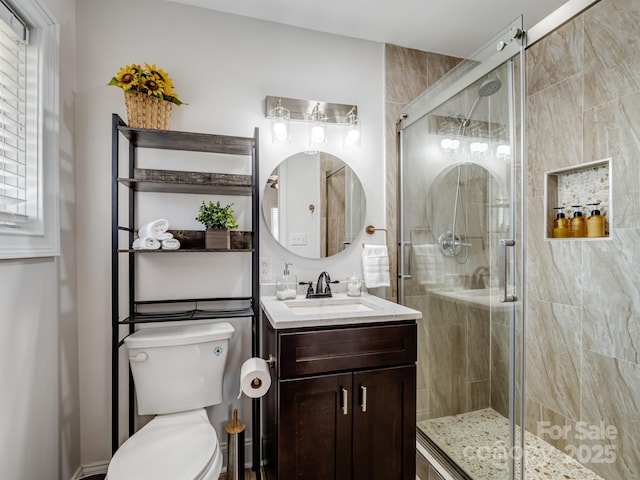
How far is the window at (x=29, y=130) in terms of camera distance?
4.06ft

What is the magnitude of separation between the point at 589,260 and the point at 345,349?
1428 mm

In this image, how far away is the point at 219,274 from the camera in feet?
6.06

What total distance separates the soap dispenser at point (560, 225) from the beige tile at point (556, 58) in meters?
0.78

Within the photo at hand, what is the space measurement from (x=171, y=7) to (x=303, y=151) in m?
1.05

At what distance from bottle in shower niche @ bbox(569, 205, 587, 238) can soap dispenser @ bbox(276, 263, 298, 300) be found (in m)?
1.61

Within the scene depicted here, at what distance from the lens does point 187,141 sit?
1658 millimetres

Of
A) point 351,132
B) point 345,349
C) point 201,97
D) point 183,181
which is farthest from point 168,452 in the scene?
point 351,132

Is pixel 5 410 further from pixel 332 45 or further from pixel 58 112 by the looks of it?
pixel 332 45

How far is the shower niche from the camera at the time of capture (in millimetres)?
1694

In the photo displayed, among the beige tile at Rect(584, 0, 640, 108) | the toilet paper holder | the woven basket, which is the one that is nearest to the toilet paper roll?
the toilet paper holder

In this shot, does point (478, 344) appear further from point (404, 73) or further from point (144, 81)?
point (144, 81)

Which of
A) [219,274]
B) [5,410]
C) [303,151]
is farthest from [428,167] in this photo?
[5,410]

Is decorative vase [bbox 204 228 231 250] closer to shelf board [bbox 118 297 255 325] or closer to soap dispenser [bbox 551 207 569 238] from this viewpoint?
shelf board [bbox 118 297 255 325]

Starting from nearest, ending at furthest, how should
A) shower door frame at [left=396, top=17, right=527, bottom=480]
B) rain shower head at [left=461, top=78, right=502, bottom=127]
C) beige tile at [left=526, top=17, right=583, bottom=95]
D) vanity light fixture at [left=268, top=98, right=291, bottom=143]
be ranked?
shower door frame at [left=396, top=17, right=527, bottom=480] < rain shower head at [left=461, top=78, right=502, bottom=127] < beige tile at [left=526, top=17, right=583, bottom=95] < vanity light fixture at [left=268, top=98, right=291, bottom=143]
